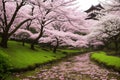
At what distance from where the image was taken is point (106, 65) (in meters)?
26.1

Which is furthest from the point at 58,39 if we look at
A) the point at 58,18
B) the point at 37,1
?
the point at 37,1

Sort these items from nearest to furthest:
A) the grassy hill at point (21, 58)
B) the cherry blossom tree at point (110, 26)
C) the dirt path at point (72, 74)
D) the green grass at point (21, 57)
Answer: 1. the dirt path at point (72, 74)
2. the grassy hill at point (21, 58)
3. the green grass at point (21, 57)
4. the cherry blossom tree at point (110, 26)

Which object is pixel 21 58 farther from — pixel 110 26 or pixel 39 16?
pixel 110 26

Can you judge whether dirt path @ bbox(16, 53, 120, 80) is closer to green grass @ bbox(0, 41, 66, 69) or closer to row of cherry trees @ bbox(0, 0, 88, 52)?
green grass @ bbox(0, 41, 66, 69)

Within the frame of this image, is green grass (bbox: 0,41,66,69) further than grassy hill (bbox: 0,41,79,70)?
Yes

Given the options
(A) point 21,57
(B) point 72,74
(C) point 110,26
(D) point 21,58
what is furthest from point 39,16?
(C) point 110,26

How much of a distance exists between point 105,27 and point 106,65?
24.0 meters

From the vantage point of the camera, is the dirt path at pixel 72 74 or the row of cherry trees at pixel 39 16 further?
the row of cherry trees at pixel 39 16

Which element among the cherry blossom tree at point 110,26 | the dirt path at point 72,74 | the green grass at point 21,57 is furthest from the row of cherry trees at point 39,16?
the cherry blossom tree at point 110,26

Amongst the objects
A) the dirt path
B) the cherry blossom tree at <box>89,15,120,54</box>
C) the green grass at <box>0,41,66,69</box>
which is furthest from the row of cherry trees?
the cherry blossom tree at <box>89,15,120,54</box>

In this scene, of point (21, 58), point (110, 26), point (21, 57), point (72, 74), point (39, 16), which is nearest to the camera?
point (72, 74)

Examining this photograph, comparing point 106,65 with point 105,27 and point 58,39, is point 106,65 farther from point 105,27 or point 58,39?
point 105,27

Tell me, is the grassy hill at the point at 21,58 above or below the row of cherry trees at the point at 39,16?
below

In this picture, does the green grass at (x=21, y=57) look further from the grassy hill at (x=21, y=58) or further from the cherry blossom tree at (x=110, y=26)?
the cherry blossom tree at (x=110, y=26)
